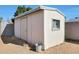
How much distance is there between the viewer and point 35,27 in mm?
6422

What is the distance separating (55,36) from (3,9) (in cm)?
262

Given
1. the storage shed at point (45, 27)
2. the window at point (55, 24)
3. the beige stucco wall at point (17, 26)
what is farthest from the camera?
the beige stucco wall at point (17, 26)

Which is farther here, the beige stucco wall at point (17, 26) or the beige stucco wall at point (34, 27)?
the beige stucco wall at point (17, 26)

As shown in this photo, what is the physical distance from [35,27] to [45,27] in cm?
71

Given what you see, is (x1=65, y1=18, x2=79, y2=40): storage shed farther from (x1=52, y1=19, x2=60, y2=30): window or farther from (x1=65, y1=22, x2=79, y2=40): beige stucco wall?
(x1=52, y1=19, x2=60, y2=30): window

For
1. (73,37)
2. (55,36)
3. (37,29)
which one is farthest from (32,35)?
(73,37)

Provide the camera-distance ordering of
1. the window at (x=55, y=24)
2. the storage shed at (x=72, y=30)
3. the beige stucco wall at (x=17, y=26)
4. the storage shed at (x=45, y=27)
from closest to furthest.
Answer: the storage shed at (x=45, y=27) → the window at (x=55, y=24) → the storage shed at (x=72, y=30) → the beige stucco wall at (x=17, y=26)

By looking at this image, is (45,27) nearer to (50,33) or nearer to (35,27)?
(50,33)

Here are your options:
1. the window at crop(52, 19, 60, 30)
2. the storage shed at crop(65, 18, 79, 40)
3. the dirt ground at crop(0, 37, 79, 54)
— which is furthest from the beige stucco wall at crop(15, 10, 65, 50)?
the storage shed at crop(65, 18, 79, 40)

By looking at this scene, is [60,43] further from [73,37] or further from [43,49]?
[73,37]

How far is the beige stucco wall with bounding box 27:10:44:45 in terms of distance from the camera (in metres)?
5.95

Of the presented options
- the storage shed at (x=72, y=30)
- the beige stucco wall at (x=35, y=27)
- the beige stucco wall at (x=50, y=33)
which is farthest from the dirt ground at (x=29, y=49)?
the storage shed at (x=72, y=30)

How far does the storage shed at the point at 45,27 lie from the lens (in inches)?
229

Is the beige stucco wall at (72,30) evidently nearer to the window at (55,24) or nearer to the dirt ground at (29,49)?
the window at (55,24)
